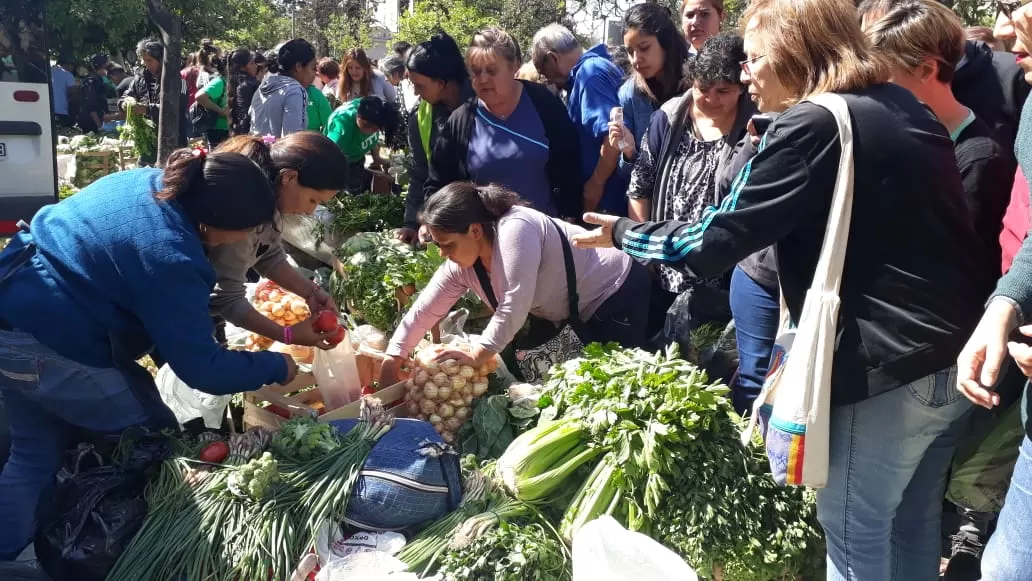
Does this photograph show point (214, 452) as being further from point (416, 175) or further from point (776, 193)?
point (416, 175)

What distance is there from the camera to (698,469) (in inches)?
103


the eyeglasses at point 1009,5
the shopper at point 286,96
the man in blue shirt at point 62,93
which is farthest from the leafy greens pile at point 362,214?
the man in blue shirt at point 62,93

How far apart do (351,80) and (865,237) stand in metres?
6.53

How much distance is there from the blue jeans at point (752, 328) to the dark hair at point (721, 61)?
89 cm

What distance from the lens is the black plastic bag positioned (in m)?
2.61

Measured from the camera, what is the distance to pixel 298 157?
9.96 feet

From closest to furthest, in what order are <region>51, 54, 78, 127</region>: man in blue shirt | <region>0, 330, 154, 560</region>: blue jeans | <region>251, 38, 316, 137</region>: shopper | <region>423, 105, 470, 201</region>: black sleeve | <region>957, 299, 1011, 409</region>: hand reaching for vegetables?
<region>957, 299, 1011, 409</region>: hand reaching for vegetables → <region>0, 330, 154, 560</region>: blue jeans → <region>423, 105, 470, 201</region>: black sleeve → <region>251, 38, 316, 137</region>: shopper → <region>51, 54, 78, 127</region>: man in blue shirt

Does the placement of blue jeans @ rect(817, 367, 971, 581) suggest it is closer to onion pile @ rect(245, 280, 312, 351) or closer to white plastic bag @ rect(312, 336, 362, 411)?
white plastic bag @ rect(312, 336, 362, 411)

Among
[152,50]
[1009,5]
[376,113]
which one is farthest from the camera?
[152,50]

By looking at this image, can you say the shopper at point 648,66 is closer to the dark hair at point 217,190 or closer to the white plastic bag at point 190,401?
the dark hair at point 217,190

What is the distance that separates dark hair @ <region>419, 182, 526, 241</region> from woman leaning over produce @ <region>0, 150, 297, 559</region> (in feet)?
2.28

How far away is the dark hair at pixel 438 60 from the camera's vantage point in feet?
14.8

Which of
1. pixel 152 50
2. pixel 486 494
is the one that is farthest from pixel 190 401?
pixel 152 50

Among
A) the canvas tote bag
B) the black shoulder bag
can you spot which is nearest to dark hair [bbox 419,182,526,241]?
the black shoulder bag
